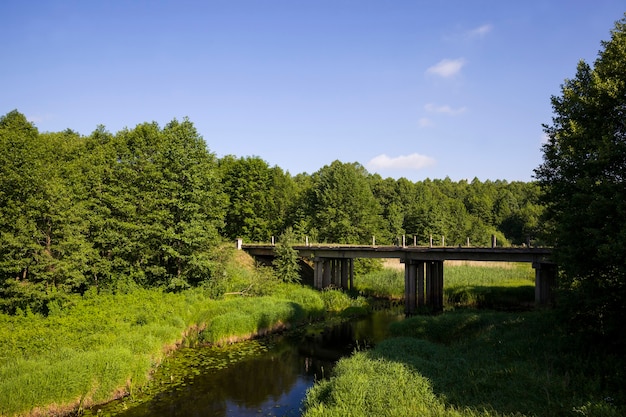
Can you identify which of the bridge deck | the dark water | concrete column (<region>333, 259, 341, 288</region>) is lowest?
the dark water

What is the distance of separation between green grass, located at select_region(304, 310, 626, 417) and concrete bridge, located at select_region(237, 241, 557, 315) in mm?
9308

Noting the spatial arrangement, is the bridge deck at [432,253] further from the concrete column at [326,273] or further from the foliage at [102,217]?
the foliage at [102,217]

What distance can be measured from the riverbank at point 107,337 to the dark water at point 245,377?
923 mm

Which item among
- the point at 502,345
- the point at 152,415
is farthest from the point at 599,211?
the point at 152,415

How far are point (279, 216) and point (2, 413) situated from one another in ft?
186

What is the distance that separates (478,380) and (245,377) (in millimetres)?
10734

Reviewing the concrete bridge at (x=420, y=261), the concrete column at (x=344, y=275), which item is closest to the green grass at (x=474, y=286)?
the concrete column at (x=344, y=275)

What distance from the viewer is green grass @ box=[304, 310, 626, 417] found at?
40.0 feet

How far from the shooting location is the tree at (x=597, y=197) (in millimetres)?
13938

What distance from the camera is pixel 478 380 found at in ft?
47.6

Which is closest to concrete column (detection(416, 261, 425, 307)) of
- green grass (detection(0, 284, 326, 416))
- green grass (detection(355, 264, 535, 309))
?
A: green grass (detection(355, 264, 535, 309))

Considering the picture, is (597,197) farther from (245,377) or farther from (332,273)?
(332,273)

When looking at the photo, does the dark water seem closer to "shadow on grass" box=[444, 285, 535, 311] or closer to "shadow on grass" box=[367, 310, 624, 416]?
"shadow on grass" box=[367, 310, 624, 416]

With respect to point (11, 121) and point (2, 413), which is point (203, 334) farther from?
point (11, 121)
